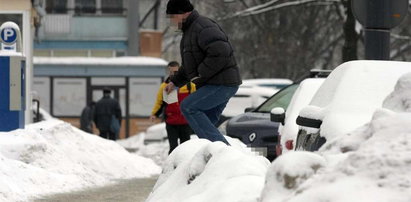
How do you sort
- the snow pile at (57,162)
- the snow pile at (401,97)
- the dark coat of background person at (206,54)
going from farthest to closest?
the snow pile at (57,162) → the dark coat of background person at (206,54) → the snow pile at (401,97)

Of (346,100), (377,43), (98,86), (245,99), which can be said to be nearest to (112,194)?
(377,43)

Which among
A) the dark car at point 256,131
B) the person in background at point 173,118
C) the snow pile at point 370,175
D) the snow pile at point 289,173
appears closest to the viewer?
the snow pile at point 370,175

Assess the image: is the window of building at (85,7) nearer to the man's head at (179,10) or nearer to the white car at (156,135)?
the white car at (156,135)

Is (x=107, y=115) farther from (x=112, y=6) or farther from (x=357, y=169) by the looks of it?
(x=357, y=169)

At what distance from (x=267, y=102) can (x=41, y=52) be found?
32.3 m

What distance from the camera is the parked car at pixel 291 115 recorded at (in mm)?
10203

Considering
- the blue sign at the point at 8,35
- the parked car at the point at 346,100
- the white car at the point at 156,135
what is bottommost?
the white car at the point at 156,135

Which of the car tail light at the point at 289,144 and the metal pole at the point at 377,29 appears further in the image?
the metal pole at the point at 377,29

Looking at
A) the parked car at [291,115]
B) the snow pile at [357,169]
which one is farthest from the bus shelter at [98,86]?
the snow pile at [357,169]

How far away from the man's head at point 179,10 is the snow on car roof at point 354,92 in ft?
5.40

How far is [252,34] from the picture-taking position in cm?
5038

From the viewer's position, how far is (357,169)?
4.72 m

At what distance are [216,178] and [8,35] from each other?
1220 cm

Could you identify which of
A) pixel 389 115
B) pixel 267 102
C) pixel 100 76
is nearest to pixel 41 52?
pixel 100 76
